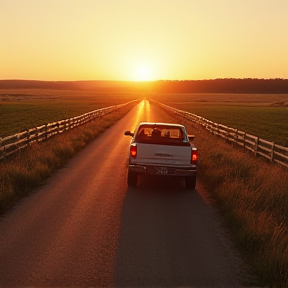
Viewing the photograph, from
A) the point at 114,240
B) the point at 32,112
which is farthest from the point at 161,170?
the point at 32,112

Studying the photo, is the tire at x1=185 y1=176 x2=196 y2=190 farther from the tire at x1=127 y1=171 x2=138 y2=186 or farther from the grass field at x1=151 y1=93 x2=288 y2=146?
the grass field at x1=151 y1=93 x2=288 y2=146

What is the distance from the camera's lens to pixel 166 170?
11.4 meters

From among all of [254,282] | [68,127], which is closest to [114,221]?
[254,282]

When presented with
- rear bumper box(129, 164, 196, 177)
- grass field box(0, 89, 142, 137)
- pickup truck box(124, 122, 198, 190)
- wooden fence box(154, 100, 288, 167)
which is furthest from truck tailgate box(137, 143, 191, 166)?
grass field box(0, 89, 142, 137)

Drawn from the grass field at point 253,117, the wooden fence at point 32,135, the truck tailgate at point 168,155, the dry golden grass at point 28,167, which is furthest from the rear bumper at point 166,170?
the grass field at point 253,117

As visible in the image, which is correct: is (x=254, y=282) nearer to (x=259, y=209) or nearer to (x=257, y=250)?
(x=257, y=250)

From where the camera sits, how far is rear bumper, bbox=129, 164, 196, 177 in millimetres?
11430

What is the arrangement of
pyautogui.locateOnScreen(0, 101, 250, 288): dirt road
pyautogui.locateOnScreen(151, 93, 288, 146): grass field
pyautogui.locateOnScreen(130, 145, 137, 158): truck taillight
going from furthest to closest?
pyautogui.locateOnScreen(151, 93, 288, 146): grass field, pyautogui.locateOnScreen(130, 145, 137, 158): truck taillight, pyautogui.locateOnScreen(0, 101, 250, 288): dirt road

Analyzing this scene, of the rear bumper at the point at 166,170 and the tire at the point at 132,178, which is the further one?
the tire at the point at 132,178

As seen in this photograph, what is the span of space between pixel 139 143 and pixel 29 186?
116 inches

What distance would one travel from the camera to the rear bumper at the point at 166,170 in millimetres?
11430

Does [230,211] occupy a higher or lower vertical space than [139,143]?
lower

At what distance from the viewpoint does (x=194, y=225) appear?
8281 millimetres

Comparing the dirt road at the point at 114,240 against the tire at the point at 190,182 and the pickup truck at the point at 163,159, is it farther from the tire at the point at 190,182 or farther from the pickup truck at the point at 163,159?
the pickup truck at the point at 163,159
